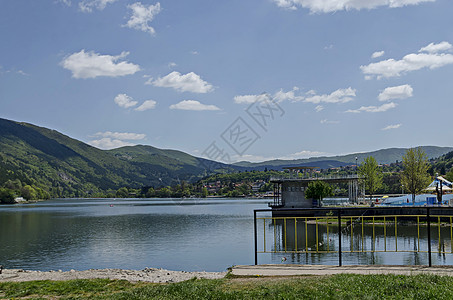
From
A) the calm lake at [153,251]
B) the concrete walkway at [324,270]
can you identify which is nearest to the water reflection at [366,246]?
the calm lake at [153,251]

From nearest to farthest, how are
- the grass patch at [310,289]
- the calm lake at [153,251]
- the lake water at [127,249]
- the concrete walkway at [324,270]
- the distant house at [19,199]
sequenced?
the grass patch at [310,289]
the concrete walkway at [324,270]
the calm lake at [153,251]
the lake water at [127,249]
the distant house at [19,199]

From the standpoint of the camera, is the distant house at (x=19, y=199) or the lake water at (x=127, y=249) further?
the distant house at (x=19, y=199)

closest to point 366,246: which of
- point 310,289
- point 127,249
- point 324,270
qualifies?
point 127,249

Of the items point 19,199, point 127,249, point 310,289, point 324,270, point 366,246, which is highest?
point 310,289

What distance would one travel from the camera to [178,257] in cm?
3328

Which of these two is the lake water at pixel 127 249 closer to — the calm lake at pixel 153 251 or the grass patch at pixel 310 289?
the calm lake at pixel 153 251

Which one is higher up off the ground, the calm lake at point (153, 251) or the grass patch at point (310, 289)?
the grass patch at point (310, 289)

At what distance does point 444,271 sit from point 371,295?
219 inches

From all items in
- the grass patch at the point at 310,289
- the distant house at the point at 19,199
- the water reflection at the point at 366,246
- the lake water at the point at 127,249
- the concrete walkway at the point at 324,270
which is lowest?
the distant house at the point at 19,199

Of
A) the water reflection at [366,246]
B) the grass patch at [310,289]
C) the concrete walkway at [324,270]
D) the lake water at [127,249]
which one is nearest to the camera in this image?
the grass patch at [310,289]

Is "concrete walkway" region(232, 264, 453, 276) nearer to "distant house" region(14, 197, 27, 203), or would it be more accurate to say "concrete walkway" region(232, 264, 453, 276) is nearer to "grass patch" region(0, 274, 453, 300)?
"grass patch" region(0, 274, 453, 300)

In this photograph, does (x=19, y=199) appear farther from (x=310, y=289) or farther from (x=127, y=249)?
(x=310, y=289)

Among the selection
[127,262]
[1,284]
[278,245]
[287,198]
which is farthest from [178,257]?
[287,198]

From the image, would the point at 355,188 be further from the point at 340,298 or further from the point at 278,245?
the point at 340,298
